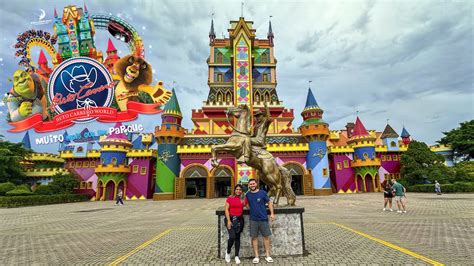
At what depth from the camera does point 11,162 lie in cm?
2922

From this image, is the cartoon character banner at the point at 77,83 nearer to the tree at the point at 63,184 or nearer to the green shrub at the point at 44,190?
the tree at the point at 63,184

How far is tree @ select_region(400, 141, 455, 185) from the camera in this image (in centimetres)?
2870

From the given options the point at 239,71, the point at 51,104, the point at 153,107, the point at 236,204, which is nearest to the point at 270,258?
the point at 236,204

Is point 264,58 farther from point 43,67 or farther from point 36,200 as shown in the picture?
point 43,67

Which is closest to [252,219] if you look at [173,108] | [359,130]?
[173,108]

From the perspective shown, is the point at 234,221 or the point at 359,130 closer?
the point at 234,221

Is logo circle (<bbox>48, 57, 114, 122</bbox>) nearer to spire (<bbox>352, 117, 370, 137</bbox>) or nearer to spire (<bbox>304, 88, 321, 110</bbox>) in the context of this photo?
spire (<bbox>304, 88, 321, 110</bbox>)

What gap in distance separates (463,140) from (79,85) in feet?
210

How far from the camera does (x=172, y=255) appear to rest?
5.78 metres

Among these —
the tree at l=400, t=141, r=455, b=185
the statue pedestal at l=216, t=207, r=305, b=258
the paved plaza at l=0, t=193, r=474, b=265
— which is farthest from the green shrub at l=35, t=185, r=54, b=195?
the tree at l=400, t=141, r=455, b=185

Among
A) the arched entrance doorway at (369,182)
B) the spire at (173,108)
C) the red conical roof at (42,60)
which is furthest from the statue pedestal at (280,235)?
the red conical roof at (42,60)

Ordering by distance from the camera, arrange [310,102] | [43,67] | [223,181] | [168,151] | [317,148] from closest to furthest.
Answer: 1. [168,151]
2. [317,148]
3. [310,102]
4. [223,181]
5. [43,67]

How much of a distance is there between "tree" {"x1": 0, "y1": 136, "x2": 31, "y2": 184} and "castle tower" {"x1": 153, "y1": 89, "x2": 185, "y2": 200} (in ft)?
58.6

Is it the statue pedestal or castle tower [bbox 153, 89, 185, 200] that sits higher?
castle tower [bbox 153, 89, 185, 200]
